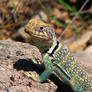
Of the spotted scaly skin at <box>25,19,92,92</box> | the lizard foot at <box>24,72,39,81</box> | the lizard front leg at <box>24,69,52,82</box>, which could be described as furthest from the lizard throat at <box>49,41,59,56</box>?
the lizard foot at <box>24,72,39,81</box>

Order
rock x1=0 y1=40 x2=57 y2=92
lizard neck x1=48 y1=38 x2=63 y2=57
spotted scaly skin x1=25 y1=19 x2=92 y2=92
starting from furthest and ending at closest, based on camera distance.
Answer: lizard neck x1=48 y1=38 x2=63 y2=57 < spotted scaly skin x1=25 y1=19 x2=92 y2=92 < rock x1=0 y1=40 x2=57 y2=92

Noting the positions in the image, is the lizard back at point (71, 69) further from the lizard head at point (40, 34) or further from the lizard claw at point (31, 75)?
the lizard claw at point (31, 75)

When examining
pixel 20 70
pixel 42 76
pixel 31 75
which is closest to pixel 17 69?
pixel 20 70

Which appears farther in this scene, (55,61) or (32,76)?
(55,61)

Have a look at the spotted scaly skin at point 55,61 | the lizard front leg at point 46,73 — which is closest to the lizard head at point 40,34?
the spotted scaly skin at point 55,61

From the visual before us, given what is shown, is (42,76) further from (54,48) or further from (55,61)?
(54,48)

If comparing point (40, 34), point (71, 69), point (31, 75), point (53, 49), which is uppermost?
point (40, 34)

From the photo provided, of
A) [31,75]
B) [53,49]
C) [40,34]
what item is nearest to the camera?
[40,34]

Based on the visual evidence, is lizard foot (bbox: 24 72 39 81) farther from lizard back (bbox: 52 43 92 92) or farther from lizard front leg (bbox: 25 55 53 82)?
Answer: lizard back (bbox: 52 43 92 92)
